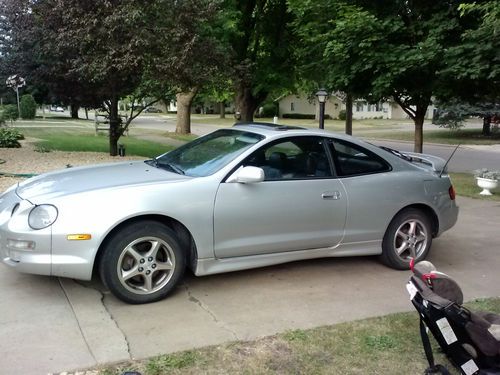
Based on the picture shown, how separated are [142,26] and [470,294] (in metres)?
8.79

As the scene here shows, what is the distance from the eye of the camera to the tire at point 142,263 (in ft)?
13.4

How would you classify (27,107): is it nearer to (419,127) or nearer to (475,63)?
(419,127)

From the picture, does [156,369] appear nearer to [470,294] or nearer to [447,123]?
[470,294]

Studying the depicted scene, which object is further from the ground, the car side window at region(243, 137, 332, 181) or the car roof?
the car roof

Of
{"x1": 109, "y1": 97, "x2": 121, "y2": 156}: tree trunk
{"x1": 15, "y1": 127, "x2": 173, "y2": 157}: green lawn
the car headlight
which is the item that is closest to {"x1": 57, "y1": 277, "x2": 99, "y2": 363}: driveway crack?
the car headlight

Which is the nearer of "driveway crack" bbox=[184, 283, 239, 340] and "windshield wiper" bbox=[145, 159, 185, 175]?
"driveway crack" bbox=[184, 283, 239, 340]

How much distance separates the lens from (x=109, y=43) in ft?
35.6

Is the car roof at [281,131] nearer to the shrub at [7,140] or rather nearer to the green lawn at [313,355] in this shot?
the green lawn at [313,355]

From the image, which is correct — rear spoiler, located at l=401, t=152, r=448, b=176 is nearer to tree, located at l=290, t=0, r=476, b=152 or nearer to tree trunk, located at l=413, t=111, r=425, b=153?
tree, located at l=290, t=0, r=476, b=152

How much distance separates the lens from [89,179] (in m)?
4.57

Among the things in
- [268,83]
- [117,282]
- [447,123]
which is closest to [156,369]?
[117,282]

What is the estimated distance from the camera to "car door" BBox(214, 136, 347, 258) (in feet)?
14.7

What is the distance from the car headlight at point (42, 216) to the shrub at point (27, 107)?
4070cm

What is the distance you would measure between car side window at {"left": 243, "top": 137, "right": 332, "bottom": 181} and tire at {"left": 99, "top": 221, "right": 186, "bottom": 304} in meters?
1.04
